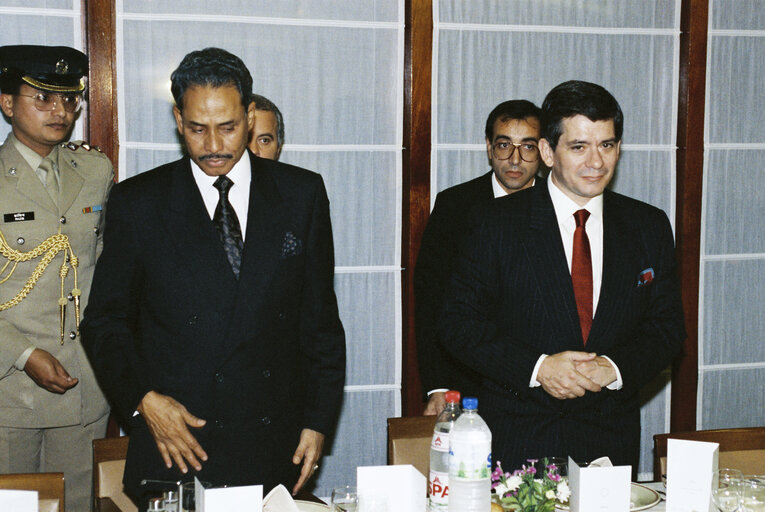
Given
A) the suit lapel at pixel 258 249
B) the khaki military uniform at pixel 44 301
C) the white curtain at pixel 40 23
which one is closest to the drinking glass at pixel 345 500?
the suit lapel at pixel 258 249

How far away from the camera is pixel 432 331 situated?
3.52 m

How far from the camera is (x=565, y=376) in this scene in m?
2.36

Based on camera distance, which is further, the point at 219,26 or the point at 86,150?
the point at 219,26

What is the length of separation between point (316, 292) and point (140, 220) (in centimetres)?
51

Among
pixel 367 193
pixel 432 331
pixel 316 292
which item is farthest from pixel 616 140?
pixel 367 193

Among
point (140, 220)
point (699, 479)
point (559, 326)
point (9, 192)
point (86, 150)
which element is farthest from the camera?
point (86, 150)

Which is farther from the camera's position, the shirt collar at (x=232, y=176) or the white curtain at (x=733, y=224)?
Answer: the white curtain at (x=733, y=224)

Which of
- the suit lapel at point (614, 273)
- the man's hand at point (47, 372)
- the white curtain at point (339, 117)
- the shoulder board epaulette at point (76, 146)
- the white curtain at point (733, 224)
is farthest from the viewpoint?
the white curtain at point (733, 224)

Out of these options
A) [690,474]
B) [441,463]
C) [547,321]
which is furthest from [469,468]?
[547,321]

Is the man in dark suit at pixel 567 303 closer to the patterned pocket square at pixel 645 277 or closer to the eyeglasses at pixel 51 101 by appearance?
the patterned pocket square at pixel 645 277

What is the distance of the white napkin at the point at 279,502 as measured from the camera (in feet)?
6.26

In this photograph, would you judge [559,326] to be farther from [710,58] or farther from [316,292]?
[710,58]

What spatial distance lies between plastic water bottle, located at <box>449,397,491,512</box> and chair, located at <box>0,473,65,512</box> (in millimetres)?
1052

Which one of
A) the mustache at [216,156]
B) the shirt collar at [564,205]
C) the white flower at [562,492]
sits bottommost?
the white flower at [562,492]
